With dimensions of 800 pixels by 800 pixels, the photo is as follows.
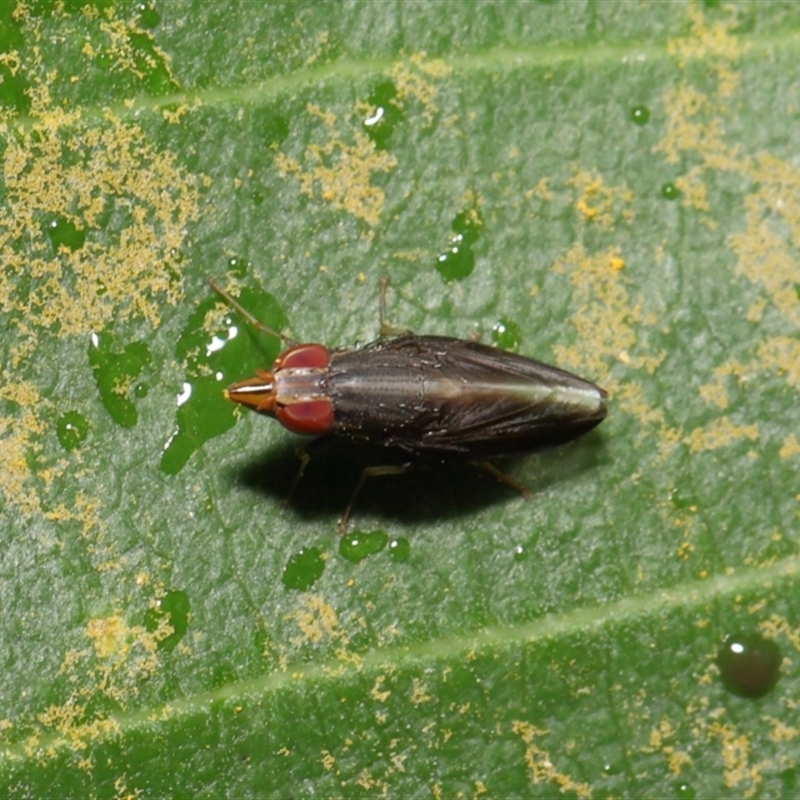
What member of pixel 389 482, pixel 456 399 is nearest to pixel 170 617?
pixel 389 482

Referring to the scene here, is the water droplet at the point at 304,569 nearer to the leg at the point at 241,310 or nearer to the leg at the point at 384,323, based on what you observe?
the leg at the point at 241,310

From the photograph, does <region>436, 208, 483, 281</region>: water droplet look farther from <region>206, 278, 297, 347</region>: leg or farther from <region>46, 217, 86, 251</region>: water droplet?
<region>46, 217, 86, 251</region>: water droplet

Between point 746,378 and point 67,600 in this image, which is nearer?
point 67,600

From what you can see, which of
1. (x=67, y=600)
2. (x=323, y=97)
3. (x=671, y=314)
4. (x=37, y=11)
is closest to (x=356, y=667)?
(x=67, y=600)

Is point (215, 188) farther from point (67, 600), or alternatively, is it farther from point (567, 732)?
point (567, 732)

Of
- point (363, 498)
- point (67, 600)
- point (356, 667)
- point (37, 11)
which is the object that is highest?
point (37, 11)

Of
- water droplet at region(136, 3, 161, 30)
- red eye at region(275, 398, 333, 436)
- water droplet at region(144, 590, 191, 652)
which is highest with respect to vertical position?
water droplet at region(136, 3, 161, 30)

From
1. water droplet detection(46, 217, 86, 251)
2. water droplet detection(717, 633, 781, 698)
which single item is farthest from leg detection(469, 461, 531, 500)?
water droplet detection(46, 217, 86, 251)
